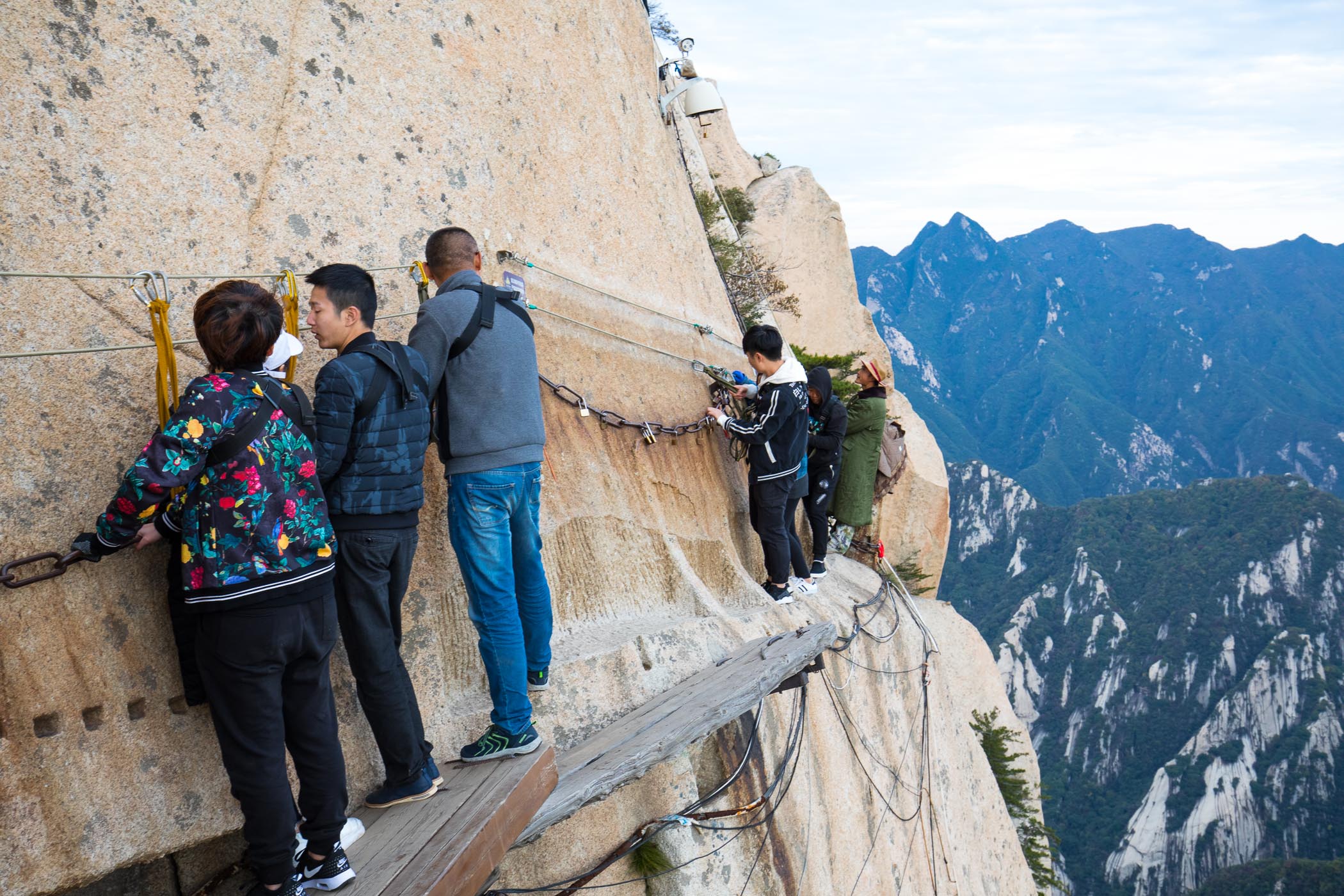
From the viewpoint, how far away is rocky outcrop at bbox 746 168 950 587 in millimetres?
15391

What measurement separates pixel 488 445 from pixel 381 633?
858mm

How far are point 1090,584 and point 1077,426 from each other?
274 feet

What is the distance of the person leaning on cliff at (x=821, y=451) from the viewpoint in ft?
25.4

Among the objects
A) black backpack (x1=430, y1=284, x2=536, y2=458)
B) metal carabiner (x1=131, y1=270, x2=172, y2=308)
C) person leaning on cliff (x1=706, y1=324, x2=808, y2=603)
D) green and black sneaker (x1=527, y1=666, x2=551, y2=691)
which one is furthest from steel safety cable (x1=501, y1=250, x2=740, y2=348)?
green and black sneaker (x1=527, y1=666, x2=551, y2=691)

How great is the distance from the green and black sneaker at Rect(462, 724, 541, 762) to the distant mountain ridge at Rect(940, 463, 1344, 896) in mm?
64783

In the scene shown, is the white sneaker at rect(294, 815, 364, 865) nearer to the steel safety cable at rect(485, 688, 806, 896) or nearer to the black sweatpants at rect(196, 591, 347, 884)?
the black sweatpants at rect(196, 591, 347, 884)

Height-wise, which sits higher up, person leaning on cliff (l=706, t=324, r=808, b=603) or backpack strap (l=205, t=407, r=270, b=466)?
backpack strap (l=205, t=407, r=270, b=466)

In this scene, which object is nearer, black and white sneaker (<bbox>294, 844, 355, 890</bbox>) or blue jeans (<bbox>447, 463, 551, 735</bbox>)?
black and white sneaker (<bbox>294, 844, 355, 890</bbox>)

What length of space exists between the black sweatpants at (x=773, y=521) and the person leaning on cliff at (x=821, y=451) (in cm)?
61

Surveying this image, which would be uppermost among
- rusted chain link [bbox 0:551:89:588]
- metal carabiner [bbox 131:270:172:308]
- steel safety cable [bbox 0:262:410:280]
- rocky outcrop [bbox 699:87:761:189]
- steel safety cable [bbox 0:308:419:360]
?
rocky outcrop [bbox 699:87:761:189]

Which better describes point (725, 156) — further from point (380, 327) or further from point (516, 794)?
point (516, 794)

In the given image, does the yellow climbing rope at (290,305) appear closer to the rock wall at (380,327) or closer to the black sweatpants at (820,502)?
the rock wall at (380,327)

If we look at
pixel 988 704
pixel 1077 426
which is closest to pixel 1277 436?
pixel 1077 426

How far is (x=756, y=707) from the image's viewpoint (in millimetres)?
6242
